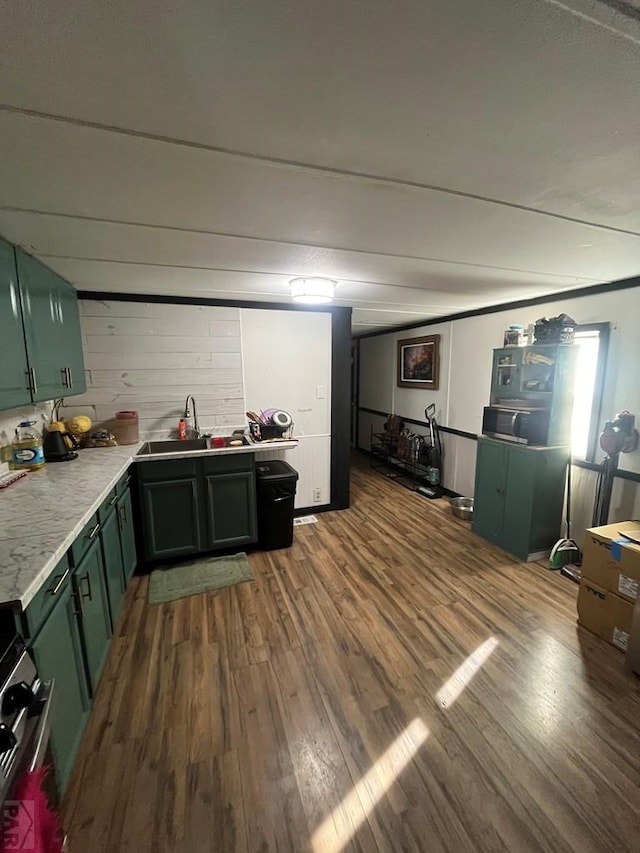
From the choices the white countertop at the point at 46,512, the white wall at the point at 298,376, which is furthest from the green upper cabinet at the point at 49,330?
the white wall at the point at 298,376

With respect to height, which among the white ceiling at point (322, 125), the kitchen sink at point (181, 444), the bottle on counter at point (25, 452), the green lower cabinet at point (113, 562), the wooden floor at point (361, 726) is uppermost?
the white ceiling at point (322, 125)

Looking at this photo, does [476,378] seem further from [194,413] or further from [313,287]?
[194,413]

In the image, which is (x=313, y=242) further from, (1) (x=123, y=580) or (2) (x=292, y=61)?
(1) (x=123, y=580)

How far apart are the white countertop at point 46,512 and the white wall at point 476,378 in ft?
10.7

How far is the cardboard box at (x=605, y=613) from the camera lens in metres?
1.95

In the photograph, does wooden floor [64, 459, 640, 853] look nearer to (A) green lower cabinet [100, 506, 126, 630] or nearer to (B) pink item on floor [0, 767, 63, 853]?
(A) green lower cabinet [100, 506, 126, 630]

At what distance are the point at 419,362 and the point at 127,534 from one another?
3999mm

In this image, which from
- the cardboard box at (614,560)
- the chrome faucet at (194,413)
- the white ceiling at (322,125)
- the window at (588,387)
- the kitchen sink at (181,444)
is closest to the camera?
the white ceiling at (322,125)

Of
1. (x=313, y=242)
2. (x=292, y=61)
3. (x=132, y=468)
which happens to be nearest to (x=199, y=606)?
(x=132, y=468)

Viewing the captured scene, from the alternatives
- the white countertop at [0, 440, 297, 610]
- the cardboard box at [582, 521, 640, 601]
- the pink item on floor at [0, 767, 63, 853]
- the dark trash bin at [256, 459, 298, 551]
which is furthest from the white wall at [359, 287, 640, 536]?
the pink item on floor at [0, 767, 63, 853]

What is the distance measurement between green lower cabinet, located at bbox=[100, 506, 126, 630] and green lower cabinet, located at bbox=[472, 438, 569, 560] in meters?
3.03

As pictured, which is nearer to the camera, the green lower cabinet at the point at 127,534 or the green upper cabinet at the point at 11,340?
the green upper cabinet at the point at 11,340

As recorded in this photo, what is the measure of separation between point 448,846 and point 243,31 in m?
2.29

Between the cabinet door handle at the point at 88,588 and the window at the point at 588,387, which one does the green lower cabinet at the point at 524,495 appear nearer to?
the window at the point at 588,387
